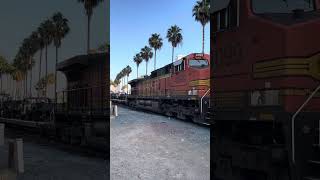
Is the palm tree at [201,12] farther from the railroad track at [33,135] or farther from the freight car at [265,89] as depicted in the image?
the railroad track at [33,135]

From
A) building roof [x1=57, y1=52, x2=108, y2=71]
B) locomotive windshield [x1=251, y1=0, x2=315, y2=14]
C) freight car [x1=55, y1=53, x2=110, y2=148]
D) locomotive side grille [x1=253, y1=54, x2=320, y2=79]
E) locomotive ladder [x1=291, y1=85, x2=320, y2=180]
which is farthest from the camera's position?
building roof [x1=57, y1=52, x2=108, y2=71]

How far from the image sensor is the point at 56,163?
10.8 ft

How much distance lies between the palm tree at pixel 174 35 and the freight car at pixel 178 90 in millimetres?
95

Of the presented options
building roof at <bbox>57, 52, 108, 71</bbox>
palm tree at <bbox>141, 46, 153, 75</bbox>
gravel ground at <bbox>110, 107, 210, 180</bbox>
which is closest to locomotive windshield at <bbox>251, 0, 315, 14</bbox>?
palm tree at <bbox>141, 46, 153, 75</bbox>

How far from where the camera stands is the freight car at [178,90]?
7.78 feet

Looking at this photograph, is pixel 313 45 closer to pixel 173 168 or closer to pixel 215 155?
pixel 215 155

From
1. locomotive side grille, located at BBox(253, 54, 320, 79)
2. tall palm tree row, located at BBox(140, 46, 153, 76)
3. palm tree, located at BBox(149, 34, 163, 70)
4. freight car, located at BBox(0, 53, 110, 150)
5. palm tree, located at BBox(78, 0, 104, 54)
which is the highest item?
palm tree, located at BBox(78, 0, 104, 54)

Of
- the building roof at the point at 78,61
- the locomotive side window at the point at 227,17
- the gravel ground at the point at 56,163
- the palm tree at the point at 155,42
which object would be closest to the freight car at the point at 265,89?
the locomotive side window at the point at 227,17

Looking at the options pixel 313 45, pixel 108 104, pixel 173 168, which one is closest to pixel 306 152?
pixel 313 45

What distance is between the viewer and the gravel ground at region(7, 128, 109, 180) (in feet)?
10.2

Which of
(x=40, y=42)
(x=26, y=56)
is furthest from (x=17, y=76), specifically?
(x=40, y=42)

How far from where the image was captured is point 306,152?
2131mm

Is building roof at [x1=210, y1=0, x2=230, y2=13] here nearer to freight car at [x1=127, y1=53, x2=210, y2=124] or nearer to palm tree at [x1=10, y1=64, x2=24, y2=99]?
freight car at [x1=127, y1=53, x2=210, y2=124]

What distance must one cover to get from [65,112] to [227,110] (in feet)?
4.52
